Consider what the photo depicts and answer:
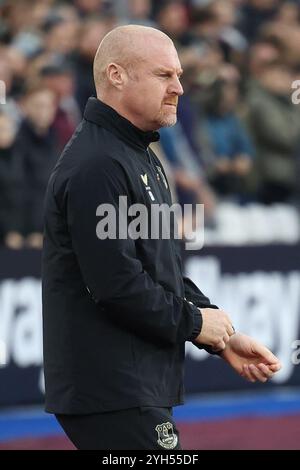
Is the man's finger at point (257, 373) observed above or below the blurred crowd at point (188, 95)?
below

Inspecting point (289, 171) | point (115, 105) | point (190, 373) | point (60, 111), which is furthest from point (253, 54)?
point (115, 105)

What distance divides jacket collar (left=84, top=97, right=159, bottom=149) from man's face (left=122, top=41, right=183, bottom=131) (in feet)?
0.15

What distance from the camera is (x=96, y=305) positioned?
157 inches

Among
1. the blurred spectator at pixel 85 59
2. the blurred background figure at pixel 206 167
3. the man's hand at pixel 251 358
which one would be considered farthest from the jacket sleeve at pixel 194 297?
the blurred spectator at pixel 85 59

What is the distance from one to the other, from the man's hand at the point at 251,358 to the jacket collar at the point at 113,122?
0.83m

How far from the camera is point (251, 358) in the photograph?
432 cm

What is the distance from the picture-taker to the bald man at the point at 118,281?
3.92 meters

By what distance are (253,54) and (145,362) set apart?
6938mm

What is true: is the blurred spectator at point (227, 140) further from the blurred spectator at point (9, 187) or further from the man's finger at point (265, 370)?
the man's finger at point (265, 370)

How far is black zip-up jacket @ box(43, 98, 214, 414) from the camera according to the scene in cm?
391

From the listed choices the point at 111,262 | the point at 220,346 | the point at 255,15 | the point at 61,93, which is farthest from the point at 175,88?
the point at 255,15

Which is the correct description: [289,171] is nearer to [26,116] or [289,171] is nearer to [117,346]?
[26,116]

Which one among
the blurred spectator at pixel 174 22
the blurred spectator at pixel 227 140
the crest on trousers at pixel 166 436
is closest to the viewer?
the crest on trousers at pixel 166 436

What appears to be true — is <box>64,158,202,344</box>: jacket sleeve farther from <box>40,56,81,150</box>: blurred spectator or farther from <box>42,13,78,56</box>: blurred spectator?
<box>42,13,78,56</box>: blurred spectator
